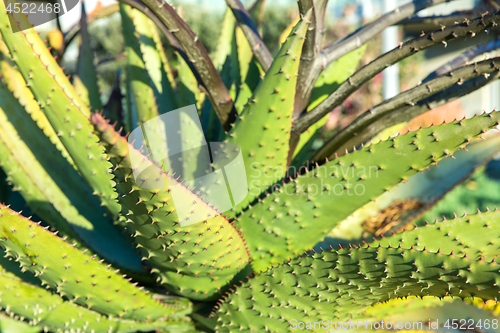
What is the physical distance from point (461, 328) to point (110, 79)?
9190 mm

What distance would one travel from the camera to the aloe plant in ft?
2.29

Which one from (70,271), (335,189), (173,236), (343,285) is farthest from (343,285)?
(70,271)

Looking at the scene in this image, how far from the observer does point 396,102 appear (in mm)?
887

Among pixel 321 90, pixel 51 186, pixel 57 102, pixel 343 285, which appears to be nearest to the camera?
pixel 343 285

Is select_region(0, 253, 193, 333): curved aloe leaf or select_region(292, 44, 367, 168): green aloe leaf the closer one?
select_region(0, 253, 193, 333): curved aloe leaf

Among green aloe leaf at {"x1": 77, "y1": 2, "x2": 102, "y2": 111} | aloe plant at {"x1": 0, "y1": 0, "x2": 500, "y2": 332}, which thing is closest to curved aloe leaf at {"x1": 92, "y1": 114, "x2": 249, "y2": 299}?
aloe plant at {"x1": 0, "y1": 0, "x2": 500, "y2": 332}

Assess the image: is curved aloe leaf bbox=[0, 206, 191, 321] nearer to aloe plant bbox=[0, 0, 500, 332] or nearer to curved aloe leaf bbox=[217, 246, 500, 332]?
aloe plant bbox=[0, 0, 500, 332]

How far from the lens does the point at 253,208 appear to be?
3.06ft

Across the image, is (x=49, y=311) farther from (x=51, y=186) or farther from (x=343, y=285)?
(x=343, y=285)

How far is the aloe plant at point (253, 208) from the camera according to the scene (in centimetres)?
70

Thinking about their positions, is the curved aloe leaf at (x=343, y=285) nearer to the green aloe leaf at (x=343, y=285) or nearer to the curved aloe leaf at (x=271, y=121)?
the green aloe leaf at (x=343, y=285)

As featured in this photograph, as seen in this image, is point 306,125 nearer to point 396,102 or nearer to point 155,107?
point 396,102

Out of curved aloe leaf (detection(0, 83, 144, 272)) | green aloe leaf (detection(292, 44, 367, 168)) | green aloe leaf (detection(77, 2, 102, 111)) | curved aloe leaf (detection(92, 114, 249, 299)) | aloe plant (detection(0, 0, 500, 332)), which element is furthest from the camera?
green aloe leaf (detection(77, 2, 102, 111))

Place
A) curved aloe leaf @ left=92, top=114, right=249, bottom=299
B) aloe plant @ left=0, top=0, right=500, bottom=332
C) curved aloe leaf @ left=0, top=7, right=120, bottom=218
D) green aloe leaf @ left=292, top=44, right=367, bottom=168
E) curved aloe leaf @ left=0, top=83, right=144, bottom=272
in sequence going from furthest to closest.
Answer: green aloe leaf @ left=292, top=44, right=367, bottom=168 < curved aloe leaf @ left=0, top=83, right=144, bottom=272 < curved aloe leaf @ left=0, top=7, right=120, bottom=218 < aloe plant @ left=0, top=0, right=500, bottom=332 < curved aloe leaf @ left=92, top=114, right=249, bottom=299
